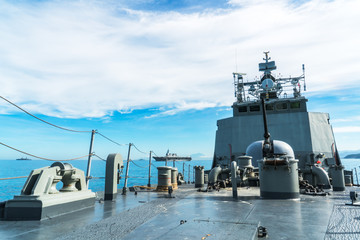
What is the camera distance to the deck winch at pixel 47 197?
477cm

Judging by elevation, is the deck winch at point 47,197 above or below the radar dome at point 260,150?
below

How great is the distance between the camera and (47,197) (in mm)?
5031

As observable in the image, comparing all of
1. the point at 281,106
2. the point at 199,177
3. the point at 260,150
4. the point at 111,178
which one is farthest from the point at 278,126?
the point at 111,178

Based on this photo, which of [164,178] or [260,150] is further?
[260,150]

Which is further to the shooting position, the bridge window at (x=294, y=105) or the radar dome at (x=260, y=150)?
the bridge window at (x=294, y=105)

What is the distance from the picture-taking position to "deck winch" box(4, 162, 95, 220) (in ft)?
15.6

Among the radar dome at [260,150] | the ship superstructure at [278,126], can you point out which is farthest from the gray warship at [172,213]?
the ship superstructure at [278,126]

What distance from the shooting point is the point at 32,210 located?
187 inches

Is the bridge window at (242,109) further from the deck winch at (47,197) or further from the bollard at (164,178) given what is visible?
the deck winch at (47,197)

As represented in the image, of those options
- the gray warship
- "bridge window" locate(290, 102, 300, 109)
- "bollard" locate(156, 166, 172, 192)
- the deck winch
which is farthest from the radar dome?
the deck winch

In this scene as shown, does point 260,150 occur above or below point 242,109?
below

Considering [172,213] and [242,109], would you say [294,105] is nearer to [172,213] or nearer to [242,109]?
[242,109]

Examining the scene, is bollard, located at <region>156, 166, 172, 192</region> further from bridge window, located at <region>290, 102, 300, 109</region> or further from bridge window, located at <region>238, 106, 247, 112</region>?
bridge window, located at <region>290, 102, 300, 109</region>

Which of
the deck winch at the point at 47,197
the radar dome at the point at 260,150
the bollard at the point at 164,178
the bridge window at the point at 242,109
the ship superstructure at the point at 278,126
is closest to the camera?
the deck winch at the point at 47,197
